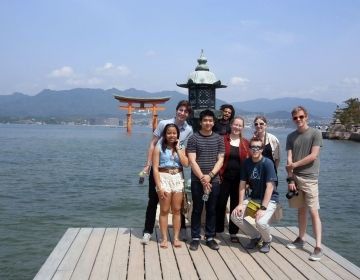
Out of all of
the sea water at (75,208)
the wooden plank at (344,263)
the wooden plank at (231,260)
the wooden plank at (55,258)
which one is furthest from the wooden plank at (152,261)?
the sea water at (75,208)

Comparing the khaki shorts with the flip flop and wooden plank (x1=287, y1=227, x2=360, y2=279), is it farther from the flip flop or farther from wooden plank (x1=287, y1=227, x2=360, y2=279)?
the flip flop

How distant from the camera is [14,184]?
49.1 feet

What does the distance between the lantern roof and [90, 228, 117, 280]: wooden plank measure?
2414 millimetres

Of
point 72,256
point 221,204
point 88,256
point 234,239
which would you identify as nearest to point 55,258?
point 72,256

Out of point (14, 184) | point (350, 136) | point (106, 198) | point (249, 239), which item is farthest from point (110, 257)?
point (350, 136)

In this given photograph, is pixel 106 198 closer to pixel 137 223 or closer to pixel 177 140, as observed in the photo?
pixel 137 223

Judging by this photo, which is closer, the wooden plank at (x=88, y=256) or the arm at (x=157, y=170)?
the wooden plank at (x=88, y=256)

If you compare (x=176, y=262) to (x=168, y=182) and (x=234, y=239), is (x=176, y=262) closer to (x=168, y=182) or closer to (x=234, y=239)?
(x=168, y=182)

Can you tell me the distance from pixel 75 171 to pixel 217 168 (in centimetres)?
1558

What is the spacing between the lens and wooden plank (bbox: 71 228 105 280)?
4129 millimetres

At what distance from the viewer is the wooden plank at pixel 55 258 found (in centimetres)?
411

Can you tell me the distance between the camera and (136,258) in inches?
180

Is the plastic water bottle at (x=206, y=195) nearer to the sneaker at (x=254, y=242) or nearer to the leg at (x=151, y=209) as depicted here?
the leg at (x=151, y=209)

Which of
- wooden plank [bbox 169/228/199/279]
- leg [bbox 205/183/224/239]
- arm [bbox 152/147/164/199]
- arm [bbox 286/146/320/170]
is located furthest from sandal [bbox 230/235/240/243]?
arm [bbox 286/146/320/170]
